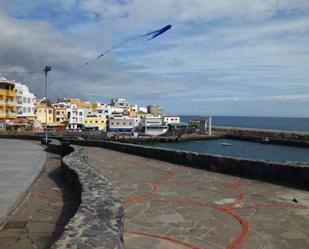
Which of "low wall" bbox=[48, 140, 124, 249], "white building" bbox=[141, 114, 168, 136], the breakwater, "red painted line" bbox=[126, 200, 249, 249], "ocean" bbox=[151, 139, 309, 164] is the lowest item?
"ocean" bbox=[151, 139, 309, 164]

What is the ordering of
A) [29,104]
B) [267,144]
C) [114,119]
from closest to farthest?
[29,104] < [267,144] < [114,119]

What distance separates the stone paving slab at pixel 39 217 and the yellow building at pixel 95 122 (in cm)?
8846

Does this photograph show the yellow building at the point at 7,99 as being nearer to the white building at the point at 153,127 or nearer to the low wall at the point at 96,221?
the white building at the point at 153,127

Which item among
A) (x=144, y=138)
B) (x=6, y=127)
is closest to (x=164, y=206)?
(x=6, y=127)

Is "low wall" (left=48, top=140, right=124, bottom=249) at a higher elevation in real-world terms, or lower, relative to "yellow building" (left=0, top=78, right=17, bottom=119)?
lower

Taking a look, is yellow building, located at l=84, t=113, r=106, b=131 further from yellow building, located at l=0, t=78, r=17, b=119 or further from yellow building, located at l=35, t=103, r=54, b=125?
yellow building, located at l=0, t=78, r=17, b=119

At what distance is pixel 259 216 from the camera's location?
673cm

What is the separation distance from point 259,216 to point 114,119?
88927 millimetres

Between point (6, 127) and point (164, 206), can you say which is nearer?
point (164, 206)

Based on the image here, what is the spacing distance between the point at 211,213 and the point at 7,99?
216ft

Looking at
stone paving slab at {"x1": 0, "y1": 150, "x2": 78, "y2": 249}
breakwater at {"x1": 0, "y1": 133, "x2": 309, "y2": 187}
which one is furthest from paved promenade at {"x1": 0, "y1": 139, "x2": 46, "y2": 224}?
breakwater at {"x1": 0, "y1": 133, "x2": 309, "y2": 187}

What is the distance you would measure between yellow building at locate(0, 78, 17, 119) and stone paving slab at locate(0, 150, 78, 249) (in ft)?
196

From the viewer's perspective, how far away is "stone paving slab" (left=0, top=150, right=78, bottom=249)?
224 inches

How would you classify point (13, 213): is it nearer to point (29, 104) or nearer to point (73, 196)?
point (73, 196)
